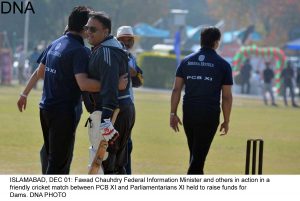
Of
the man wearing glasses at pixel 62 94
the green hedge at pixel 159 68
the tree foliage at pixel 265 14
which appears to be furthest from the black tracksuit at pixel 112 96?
the green hedge at pixel 159 68

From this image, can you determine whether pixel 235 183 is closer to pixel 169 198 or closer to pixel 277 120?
pixel 169 198

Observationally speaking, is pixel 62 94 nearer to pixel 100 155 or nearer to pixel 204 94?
pixel 100 155

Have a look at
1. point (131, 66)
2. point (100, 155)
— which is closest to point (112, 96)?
point (100, 155)

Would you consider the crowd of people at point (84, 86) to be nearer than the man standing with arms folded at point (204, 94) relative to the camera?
Yes

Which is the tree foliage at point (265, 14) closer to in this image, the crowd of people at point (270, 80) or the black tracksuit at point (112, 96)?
the crowd of people at point (270, 80)

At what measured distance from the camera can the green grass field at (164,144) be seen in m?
12.1

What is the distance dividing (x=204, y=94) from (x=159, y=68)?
104ft

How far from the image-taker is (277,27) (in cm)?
4625

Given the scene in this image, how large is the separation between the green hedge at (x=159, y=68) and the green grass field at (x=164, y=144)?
14161 mm

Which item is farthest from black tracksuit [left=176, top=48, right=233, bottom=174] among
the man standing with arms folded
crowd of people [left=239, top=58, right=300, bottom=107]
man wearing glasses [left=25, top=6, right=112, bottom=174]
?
crowd of people [left=239, top=58, right=300, bottom=107]

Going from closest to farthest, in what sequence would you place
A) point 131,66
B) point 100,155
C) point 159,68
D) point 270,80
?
1. point 100,155
2. point 131,66
3. point 270,80
4. point 159,68

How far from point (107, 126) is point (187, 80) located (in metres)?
1.75

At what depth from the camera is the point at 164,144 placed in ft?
51.8

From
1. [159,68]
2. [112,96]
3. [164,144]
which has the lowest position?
[159,68]
